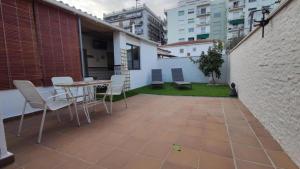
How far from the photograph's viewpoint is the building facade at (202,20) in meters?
31.6

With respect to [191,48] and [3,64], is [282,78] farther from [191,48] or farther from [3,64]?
[191,48]

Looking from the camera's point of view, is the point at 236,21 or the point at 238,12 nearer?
the point at 236,21

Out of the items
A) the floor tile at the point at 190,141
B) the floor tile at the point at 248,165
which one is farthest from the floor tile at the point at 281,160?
the floor tile at the point at 190,141

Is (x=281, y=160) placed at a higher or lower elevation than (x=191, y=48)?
lower

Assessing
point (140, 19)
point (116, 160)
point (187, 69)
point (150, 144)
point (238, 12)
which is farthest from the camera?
point (140, 19)

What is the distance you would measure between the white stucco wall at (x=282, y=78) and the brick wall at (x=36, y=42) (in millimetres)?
4890

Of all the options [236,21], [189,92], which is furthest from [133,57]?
[236,21]

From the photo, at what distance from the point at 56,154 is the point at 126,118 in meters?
1.63

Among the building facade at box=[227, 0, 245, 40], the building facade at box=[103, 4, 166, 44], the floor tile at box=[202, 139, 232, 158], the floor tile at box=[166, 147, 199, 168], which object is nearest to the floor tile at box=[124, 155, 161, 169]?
the floor tile at box=[166, 147, 199, 168]

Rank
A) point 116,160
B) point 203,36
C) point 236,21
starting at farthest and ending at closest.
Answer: point 203,36 < point 236,21 < point 116,160

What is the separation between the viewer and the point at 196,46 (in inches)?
859

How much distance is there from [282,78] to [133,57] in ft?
23.0

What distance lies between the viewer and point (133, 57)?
833 centimetres

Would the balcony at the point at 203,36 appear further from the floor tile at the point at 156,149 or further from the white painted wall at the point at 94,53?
the floor tile at the point at 156,149
